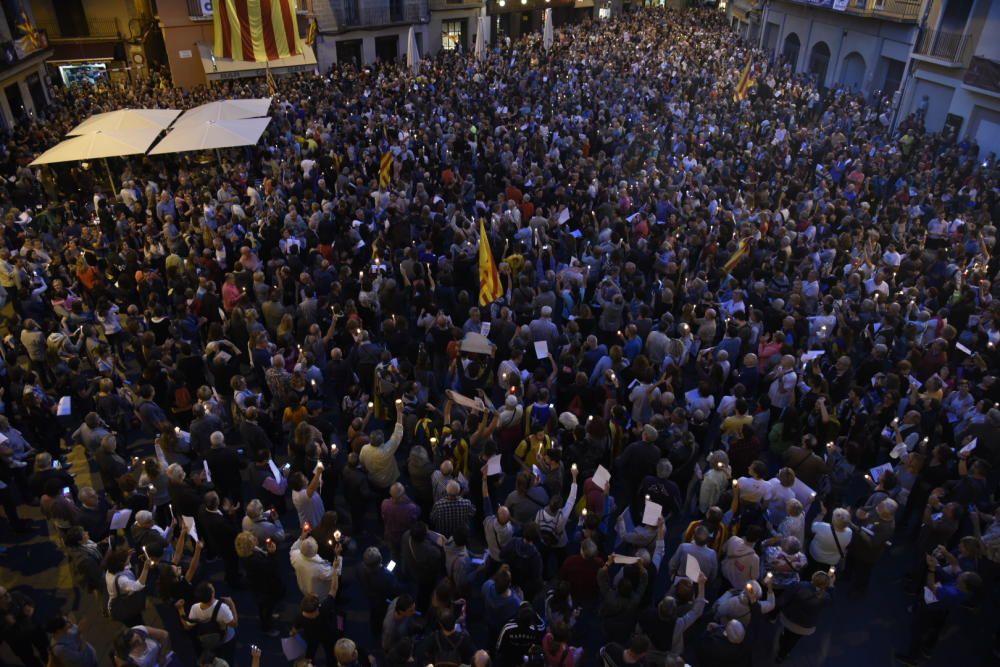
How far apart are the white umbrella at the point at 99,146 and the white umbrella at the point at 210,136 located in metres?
0.34

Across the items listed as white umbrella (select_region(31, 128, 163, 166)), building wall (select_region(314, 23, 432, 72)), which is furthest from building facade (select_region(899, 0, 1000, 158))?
building wall (select_region(314, 23, 432, 72))

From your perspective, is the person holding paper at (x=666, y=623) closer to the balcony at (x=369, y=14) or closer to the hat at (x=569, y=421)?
the hat at (x=569, y=421)

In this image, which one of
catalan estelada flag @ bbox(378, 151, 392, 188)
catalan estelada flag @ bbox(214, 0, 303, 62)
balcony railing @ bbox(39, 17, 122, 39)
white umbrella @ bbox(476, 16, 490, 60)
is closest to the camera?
catalan estelada flag @ bbox(378, 151, 392, 188)

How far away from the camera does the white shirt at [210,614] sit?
5035mm

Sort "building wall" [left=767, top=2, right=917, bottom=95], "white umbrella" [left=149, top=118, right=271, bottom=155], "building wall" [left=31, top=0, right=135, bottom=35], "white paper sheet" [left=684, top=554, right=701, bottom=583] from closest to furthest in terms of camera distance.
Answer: "white paper sheet" [left=684, top=554, right=701, bottom=583] < "white umbrella" [left=149, top=118, right=271, bottom=155] < "building wall" [left=767, top=2, right=917, bottom=95] < "building wall" [left=31, top=0, right=135, bottom=35]

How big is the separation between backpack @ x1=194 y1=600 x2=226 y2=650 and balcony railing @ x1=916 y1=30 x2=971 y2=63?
2433 cm

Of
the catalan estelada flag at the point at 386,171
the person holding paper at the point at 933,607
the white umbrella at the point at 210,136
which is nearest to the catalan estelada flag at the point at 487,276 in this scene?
the catalan estelada flag at the point at 386,171

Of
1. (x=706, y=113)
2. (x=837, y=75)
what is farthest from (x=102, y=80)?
(x=837, y=75)

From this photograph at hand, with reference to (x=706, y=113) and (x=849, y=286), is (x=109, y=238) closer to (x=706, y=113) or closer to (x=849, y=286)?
(x=849, y=286)

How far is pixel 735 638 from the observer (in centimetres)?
476

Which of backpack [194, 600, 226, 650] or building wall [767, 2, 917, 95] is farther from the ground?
building wall [767, 2, 917, 95]

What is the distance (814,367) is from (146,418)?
301 inches

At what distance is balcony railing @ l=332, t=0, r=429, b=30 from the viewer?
108 ft

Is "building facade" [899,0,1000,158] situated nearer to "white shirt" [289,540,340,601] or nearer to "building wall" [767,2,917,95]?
"building wall" [767,2,917,95]
